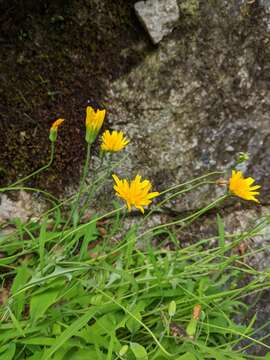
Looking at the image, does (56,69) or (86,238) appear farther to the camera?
(56,69)

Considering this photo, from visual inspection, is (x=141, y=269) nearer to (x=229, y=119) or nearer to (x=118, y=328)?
(x=118, y=328)

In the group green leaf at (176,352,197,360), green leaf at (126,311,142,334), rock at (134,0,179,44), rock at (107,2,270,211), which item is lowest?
green leaf at (176,352,197,360)

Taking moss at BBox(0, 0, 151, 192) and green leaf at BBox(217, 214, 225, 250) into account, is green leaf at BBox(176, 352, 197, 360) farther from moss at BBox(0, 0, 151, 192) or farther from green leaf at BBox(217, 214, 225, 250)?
moss at BBox(0, 0, 151, 192)

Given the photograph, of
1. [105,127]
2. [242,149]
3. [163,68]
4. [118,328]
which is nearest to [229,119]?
[242,149]

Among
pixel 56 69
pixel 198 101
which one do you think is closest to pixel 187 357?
pixel 198 101

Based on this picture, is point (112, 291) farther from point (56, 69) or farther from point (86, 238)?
point (56, 69)

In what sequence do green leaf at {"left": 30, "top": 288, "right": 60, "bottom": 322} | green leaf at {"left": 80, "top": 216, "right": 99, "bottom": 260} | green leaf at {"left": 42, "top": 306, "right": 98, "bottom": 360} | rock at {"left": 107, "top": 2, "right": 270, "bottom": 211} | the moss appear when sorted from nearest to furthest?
green leaf at {"left": 42, "top": 306, "right": 98, "bottom": 360} → green leaf at {"left": 30, "top": 288, "right": 60, "bottom": 322} → green leaf at {"left": 80, "top": 216, "right": 99, "bottom": 260} → the moss → rock at {"left": 107, "top": 2, "right": 270, "bottom": 211}

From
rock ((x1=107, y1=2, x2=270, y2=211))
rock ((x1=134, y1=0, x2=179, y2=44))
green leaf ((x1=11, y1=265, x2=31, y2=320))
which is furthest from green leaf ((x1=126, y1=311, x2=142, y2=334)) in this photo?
rock ((x1=134, y1=0, x2=179, y2=44))

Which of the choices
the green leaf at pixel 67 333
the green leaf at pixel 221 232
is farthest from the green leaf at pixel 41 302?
the green leaf at pixel 221 232
